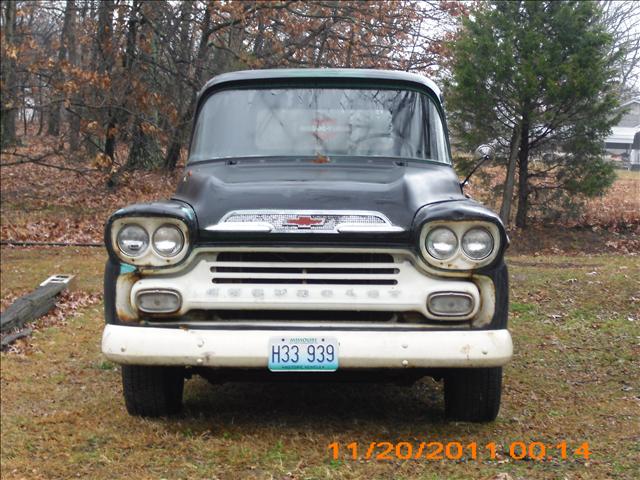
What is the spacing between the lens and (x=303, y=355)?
389 centimetres

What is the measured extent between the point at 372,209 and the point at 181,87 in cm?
1318

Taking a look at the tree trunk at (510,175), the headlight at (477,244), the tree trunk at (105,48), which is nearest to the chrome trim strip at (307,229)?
the headlight at (477,244)

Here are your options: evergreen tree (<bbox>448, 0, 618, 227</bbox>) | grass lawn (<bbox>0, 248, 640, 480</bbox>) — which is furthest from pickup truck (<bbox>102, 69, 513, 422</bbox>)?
evergreen tree (<bbox>448, 0, 618, 227</bbox>)

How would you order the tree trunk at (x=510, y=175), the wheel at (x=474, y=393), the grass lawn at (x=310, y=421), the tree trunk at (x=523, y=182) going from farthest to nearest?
1. the tree trunk at (x=523, y=182)
2. the tree trunk at (x=510, y=175)
3. the wheel at (x=474, y=393)
4. the grass lawn at (x=310, y=421)

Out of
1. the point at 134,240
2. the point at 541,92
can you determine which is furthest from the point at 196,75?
the point at 134,240

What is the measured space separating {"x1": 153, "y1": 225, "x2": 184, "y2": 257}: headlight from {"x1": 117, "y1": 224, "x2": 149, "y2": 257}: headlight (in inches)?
2.3

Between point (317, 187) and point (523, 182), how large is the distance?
11977mm

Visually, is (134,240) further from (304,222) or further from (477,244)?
(477,244)

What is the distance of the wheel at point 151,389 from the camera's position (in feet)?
14.4

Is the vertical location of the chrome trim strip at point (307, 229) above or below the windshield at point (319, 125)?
below

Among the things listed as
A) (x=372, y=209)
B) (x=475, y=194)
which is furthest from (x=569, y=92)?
(x=372, y=209)

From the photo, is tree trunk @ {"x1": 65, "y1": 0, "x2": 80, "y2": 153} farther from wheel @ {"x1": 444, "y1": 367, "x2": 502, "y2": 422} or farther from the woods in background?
wheel @ {"x1": 444, "y1": 367, "x2": 502, "y2": 422}

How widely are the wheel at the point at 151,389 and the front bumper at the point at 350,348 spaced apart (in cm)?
42
